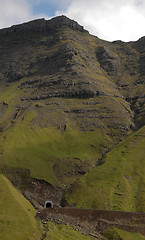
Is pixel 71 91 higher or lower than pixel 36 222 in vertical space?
higher

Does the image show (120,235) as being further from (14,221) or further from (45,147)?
(45,147)

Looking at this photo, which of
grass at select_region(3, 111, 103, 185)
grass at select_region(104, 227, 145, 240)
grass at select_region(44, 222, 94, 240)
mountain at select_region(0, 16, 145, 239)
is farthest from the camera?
grass at select_region(3, 111, 103, 185)

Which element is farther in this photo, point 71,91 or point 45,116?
point 71,91

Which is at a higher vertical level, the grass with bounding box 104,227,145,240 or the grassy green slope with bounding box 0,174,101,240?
the grassy green slope with bounding box 0,174,101,240

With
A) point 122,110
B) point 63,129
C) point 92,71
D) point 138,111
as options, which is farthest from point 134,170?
point 92,71

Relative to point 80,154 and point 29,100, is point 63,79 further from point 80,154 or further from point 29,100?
point 80,154

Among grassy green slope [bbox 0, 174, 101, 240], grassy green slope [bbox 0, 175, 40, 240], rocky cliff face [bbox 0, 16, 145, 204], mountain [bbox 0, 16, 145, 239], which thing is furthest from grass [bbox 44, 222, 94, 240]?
rocky cliff face [bbox 0, 16, 145, 204]

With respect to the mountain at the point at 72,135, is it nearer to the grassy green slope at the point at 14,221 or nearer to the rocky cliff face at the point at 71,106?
the rocky cliff face at the point at 71,106

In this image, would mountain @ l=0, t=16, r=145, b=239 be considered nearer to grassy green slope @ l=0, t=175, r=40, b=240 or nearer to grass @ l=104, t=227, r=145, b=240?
grass @ l=104, t=227, r=145, b=240

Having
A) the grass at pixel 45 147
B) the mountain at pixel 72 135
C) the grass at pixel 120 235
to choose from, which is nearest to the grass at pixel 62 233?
the grass at pixel 120 235
